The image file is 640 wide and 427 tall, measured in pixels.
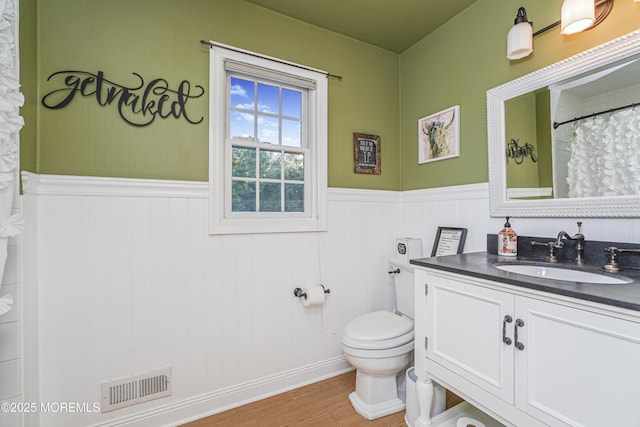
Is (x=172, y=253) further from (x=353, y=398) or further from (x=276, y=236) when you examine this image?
(x=353, y=398)

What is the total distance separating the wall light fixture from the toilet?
5.38 ft

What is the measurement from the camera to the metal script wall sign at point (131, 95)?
1407mm

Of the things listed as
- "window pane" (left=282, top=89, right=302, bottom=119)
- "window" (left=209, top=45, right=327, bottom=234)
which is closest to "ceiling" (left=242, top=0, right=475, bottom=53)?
"window" (left=209, top=45, right=327, bottom=234)

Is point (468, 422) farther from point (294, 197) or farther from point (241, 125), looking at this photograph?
point (241, 125)

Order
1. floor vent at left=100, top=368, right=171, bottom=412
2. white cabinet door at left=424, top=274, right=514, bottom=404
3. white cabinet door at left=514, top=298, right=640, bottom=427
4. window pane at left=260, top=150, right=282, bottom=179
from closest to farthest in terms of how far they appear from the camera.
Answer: white cabinet door at left=514, top=298, right=640, bottom=427, white cabinet door at left=424, top=274, right=514, bottom=404, floor vent at left=100, top=368, right=171, bottom=412, window pane at left=260, top=150, right=282, bottom=179

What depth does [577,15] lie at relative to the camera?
4.15 feet

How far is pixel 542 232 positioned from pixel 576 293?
2.51 feet

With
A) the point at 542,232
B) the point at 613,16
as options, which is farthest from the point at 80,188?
the point at 613,16

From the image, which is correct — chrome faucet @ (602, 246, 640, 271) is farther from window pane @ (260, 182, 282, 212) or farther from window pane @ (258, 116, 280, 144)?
window pane @ (258, 116, 280, 144)

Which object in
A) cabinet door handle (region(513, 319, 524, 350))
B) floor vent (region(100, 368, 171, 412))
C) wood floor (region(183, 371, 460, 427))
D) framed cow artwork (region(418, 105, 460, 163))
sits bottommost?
wood floor (region(183, 371, 460, 427))

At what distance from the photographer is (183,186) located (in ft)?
5.40

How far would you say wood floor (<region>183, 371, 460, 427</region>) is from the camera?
1.60 m

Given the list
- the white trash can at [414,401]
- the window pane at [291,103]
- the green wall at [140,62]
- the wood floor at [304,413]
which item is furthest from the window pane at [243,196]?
the white trash can at [414,401]

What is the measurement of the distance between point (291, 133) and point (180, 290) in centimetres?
124
